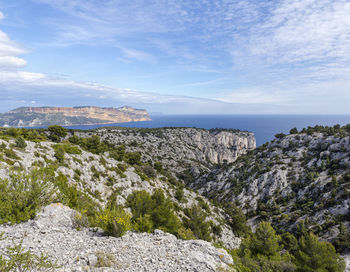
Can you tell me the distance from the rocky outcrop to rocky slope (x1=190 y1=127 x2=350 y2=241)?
28.0 metres

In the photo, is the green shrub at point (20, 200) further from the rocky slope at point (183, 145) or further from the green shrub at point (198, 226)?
the rocky slope at point (183, 145)

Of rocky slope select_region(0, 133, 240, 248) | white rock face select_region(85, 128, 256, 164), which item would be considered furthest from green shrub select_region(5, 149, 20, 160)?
white rock face select_region(85, 128, 256, 164)

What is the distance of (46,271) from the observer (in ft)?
17.5

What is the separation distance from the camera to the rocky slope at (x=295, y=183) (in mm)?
29969

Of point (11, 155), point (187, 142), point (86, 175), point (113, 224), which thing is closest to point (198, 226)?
point (86, 175)

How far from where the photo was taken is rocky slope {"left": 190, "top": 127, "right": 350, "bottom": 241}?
98.3 ft

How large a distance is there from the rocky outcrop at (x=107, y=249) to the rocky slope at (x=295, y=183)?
28.0m

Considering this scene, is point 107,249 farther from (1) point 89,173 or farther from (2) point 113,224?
(1) point 89,173

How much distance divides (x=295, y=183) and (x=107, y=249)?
48.0 metres

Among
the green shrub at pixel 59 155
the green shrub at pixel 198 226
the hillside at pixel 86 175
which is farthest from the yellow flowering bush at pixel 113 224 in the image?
the green shrub at pixel 59 155

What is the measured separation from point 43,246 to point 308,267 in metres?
17.2

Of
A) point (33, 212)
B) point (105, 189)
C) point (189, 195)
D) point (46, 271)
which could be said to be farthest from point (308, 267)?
point (189, 195)

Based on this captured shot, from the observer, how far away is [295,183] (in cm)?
4159

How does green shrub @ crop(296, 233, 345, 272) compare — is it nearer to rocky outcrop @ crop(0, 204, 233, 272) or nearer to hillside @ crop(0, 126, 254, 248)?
hillside @ crop(0, 126, 254, 248)
